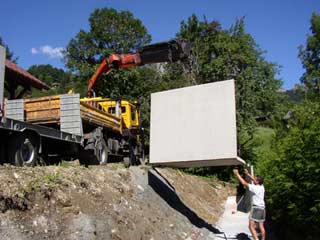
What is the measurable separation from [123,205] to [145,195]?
1822mm

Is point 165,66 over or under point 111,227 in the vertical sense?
over

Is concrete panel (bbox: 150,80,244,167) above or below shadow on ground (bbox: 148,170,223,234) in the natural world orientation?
above

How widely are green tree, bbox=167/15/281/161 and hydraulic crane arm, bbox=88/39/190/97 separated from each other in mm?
12814

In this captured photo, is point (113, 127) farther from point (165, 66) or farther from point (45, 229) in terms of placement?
point (165, 66)

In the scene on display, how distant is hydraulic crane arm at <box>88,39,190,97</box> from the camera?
1425 centimetres

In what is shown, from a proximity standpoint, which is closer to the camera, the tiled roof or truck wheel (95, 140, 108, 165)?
truck wheel (95, 140, 108, 165)

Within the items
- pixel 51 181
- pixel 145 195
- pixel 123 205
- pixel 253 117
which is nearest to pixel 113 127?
pixel 145 195

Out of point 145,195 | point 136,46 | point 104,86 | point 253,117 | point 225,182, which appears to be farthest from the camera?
point 136,46

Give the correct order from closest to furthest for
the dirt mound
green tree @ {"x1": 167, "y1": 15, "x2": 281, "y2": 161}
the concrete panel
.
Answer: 1. the dirt mound
2. the concrete panel
3. green tree @ {"x1": 167, "y1": 15, "x2": 281, "y2": 161}

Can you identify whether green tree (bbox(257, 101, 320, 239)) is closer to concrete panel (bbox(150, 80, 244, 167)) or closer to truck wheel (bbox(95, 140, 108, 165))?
concrete panel (bbox(150, 80, 244, 167))

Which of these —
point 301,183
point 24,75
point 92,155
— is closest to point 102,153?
point 92,155

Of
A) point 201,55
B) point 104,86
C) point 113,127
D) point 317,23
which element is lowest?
point 113,127

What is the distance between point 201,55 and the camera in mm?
30422

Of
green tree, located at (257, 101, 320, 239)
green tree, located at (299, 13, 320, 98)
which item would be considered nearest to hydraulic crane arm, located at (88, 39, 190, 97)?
green tree, located at (257, 101, 320, 239)
